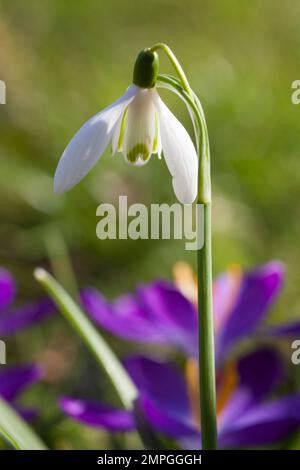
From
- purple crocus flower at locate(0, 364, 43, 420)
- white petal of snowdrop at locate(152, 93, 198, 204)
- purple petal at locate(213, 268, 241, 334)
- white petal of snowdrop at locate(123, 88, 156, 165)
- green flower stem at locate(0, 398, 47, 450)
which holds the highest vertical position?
purple petal at locate(213, 268, 241, 334)

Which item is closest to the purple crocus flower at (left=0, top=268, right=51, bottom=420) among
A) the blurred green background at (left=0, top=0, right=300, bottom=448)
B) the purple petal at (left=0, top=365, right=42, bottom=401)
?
the purple petal at (left=0, top=365, right=42, bottom=401)

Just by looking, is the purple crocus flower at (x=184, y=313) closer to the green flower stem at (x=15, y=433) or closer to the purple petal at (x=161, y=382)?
the purple petal at (x=161, y=382)

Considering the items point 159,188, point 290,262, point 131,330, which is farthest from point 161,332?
point 159,188

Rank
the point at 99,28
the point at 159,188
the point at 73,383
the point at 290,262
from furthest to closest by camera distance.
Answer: the point at 99,28 → the point at 159,188 → the point at 290,262 → the point at 73,383

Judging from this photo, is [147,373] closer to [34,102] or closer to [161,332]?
[161,332]

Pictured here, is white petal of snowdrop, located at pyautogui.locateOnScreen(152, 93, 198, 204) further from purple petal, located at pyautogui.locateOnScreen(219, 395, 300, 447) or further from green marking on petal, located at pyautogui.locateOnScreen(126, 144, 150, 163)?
purple petal, located at pyautogui.locateOnScreen(219, 395, 300, 447)

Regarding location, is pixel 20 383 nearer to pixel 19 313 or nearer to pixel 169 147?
pixel 19 313
